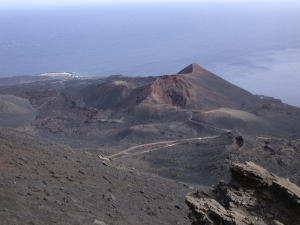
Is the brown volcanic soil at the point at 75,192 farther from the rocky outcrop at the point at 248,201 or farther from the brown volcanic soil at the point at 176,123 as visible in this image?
the brown volcanic soil at the point at 176,123

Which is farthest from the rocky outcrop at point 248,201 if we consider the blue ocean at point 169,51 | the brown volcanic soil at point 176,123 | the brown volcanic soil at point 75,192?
the blue ocean at point 169,51

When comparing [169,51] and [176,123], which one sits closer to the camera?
[176,123]

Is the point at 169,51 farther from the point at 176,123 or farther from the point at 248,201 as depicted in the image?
the point at 248,201

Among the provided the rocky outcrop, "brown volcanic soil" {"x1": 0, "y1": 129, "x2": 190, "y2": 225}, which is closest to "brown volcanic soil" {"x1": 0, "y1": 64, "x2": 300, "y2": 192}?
"brown volcanic soil" {"x1": 0, "y1": 129, "x2": 190, "y2": 225}

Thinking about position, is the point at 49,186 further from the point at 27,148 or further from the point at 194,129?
the point at 194,129

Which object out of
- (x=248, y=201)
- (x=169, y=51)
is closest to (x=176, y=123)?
(x=248, y=201)
